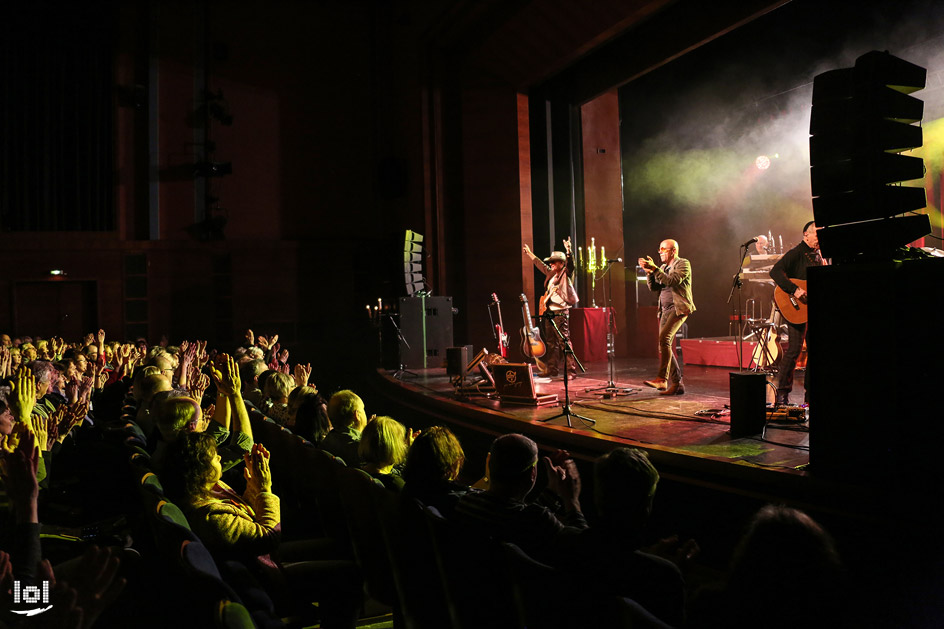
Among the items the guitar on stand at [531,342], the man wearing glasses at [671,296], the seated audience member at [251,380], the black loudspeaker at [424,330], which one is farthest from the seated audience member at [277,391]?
the black loudspeaker at [424,330]

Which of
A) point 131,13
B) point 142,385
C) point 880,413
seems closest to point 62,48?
point 131,13

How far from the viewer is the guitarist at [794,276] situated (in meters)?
5.34

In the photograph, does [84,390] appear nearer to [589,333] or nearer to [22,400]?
[22,400]

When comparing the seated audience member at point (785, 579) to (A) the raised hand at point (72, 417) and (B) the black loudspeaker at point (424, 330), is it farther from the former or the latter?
(B) the black loudspeaker at point (424, 330)

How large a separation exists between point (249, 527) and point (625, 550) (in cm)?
136

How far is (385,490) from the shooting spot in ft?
7.80

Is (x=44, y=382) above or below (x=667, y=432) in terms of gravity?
above

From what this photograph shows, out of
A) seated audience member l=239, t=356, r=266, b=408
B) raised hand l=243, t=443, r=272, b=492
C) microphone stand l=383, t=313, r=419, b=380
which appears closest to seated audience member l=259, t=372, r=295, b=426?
seated audience member l=239, t=356, r=266, b=408

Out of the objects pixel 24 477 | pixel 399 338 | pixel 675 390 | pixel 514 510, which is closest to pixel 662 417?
pixel 675 390

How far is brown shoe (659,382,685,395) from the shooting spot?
6.73 m

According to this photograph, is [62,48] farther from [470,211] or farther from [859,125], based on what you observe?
[859,125]

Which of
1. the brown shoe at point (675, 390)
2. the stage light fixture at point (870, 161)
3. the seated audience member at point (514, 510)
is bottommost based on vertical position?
the brown shoe at point (675, 390)

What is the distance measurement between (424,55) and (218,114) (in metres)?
5.16

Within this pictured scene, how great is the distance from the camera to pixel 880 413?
329 cm
